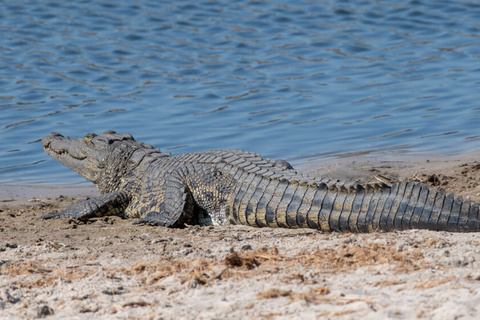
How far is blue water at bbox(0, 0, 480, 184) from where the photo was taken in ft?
28.7

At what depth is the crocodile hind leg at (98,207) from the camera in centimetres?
585

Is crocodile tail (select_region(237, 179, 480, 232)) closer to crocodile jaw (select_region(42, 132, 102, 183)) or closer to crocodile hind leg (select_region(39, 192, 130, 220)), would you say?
crocodile hind leg (select_region(39, 192, 130, 220))

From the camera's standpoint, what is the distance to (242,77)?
38.1ft

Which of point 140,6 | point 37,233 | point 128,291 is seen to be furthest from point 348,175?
point 140,6

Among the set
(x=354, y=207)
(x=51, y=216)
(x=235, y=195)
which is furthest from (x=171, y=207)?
(x=354, y=207)

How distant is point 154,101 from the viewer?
10.4 metres

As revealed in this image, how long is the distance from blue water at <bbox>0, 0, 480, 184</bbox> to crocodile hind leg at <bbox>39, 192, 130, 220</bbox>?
64.0 inches

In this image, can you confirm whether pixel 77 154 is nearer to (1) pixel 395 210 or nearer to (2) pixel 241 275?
(1) pixel 395 210

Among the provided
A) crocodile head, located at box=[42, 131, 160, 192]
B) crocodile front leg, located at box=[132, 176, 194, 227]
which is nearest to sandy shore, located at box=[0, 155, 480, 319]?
crocodile front leg, located at box=[132, 176, 194, 227]

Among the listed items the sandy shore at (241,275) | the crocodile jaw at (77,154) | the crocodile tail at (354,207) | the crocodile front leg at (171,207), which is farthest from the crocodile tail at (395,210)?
the crocodile jaw at (77,154)

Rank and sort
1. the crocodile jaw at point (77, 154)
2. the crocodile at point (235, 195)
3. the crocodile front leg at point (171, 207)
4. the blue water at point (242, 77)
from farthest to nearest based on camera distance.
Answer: the blue water at point (242, 77) < the crocodile jaw at point (77, 154) < the crocodile front leg at point (171, 207) < the crocodile at point (235, 195)

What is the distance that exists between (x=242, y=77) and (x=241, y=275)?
844 cm

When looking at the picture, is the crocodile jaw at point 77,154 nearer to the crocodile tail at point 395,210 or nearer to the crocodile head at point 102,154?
the crocodile head at point 102,154

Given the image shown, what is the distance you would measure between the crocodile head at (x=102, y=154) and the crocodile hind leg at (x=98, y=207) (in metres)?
0.40
